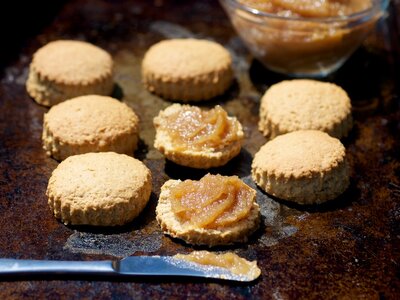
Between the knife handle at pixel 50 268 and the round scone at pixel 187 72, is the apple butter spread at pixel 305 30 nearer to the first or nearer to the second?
the round scone at pixel 187 72

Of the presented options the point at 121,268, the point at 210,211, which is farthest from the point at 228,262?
the point at 121,268

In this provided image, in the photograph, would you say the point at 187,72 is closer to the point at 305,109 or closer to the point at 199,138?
the point at 199,138

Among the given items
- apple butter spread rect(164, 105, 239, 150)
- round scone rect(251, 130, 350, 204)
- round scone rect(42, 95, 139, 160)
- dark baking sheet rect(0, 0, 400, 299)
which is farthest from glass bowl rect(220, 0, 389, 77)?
round scone rect(42, 95, 139, 160)

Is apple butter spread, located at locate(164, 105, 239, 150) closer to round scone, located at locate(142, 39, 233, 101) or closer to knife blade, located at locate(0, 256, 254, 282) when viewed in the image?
round scone, located at locate(142, 39, 233, 101)

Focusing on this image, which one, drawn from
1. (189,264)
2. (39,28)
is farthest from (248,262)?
(39,28)

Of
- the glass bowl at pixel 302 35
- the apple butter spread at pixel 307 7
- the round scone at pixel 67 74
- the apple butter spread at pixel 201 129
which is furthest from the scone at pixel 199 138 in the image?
the apple butter spread at pixel 307 7

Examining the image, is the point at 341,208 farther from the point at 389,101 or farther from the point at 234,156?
the point at 389,101
